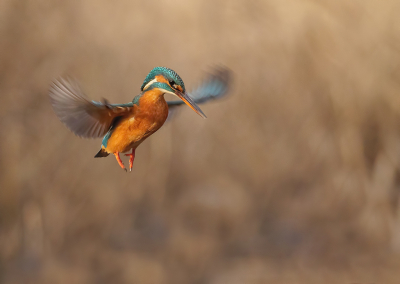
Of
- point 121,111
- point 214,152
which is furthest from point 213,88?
point 214,152

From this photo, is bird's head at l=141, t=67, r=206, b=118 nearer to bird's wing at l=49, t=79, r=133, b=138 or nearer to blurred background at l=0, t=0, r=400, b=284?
bird's wing at l=49, t=79, r=133, b=138

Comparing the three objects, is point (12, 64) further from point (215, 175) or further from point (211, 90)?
point (211, 90)

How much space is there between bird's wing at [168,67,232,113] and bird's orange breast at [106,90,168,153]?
101 millimetres

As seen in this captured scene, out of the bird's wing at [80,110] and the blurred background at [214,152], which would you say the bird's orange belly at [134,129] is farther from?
the blurred background at [214,152]

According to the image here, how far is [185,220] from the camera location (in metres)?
5.10

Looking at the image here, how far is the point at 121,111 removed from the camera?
42cm

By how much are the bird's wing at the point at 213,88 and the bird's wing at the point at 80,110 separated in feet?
Answer: 0.35

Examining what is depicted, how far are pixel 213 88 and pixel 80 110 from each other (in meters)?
0.20

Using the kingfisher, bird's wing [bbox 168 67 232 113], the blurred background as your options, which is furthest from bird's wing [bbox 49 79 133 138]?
the blurred background

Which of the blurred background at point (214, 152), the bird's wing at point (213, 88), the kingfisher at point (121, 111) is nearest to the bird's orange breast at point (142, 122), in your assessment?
the kingfisher at point (121, 111)

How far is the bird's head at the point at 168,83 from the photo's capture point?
0.38 meters

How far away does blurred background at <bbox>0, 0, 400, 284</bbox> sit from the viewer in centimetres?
357

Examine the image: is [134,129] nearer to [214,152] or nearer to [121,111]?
[121,111]

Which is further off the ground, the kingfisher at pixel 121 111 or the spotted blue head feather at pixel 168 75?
the spotted blue head feather at pixel 168 75
